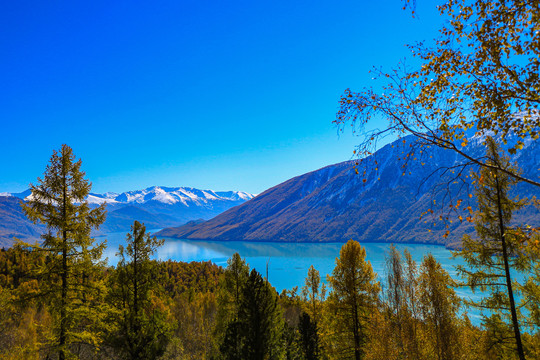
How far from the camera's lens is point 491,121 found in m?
4.41

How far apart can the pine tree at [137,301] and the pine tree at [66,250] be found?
12.4 ft

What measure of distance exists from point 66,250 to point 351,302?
13.9 metres

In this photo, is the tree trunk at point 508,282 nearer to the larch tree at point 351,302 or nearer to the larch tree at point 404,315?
the larch tree at point 404,315

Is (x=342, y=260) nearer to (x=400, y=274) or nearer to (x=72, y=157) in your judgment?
(x=400, y=274)

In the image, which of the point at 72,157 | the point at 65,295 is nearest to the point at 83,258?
the point at 65,295

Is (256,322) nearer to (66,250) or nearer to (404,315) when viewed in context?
(66,250)

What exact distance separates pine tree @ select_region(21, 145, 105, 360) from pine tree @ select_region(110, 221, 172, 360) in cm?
378

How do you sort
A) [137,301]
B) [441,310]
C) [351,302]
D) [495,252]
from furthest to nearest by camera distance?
1. [351,302]
2. [137,301]
3. [441,310]
4. [495,252]

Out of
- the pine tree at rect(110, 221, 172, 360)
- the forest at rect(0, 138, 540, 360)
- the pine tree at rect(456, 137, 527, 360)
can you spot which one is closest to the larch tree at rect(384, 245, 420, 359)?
the forest at rect(0, 138, 540, 360)

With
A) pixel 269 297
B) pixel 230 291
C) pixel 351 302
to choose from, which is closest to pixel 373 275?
pixel 351 302

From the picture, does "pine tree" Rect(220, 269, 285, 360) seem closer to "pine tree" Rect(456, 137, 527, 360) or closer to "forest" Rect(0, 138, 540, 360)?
"forest" Rect(0, 138, 540, 360)

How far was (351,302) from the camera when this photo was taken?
17016 mm

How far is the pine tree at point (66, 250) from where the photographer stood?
36.3 feet

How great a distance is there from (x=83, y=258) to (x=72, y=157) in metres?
4.09
